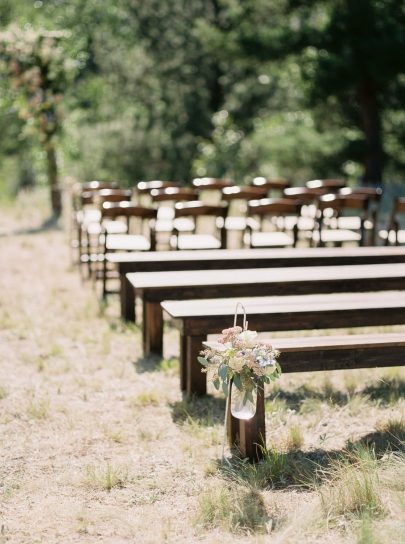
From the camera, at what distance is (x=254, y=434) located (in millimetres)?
4242

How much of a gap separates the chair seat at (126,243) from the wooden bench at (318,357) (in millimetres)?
3524

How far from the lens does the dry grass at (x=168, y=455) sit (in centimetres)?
356

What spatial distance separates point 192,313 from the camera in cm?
494

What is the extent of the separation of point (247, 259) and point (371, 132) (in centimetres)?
1027

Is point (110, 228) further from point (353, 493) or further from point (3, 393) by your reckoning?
point (353, 493)

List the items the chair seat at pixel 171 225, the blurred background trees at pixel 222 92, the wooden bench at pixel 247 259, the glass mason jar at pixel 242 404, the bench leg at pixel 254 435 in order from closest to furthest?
the glass mason jar at pixel 242 404 → the bench leg at pixel 254 435 → the wooden bench at pixel 247 259 → the chair seat at pixel 171 225 → the blurred background trees at pixel 222 92

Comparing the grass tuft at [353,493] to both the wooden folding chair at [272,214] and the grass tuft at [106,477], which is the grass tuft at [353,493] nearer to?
the grass tuft at [106,477]

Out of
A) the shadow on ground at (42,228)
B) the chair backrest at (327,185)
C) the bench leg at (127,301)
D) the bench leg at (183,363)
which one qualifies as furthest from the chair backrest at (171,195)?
the shadow on ground at (42,228)

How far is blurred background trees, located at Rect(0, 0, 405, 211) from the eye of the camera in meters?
14.8

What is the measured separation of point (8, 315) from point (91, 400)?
2321 millimetres

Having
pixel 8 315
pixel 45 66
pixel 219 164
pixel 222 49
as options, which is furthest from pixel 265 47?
pixel 8 315

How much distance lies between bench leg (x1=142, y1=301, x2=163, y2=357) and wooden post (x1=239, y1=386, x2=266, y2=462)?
195 cm

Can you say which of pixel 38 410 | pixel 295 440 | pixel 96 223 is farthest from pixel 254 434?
pixel 96 223

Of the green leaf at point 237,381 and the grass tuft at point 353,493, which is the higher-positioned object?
the green leaf at point 237,381
